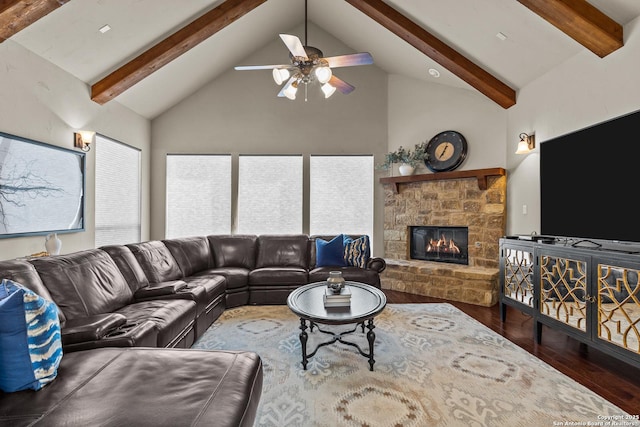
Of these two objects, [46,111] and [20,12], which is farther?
[46,111]

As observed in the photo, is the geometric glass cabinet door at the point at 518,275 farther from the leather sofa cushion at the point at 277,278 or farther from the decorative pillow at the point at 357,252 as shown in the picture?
the leather sofa cushion at the point at 277,278

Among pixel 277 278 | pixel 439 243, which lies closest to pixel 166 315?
pixel 277 278

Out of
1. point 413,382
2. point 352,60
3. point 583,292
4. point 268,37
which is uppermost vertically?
point 268,37

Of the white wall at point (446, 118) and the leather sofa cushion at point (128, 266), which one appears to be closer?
the leather sofa cushion at point (128, 266)

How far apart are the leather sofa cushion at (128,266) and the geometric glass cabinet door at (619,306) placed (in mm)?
3876

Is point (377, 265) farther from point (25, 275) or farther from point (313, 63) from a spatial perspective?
point (25, 275)

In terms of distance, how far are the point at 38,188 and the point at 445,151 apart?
5.07 m

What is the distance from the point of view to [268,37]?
5.22 meters

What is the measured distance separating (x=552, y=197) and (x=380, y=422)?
275cm

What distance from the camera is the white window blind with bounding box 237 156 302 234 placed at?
5273 millimetres

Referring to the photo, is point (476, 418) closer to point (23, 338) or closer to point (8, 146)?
point (23, 338)

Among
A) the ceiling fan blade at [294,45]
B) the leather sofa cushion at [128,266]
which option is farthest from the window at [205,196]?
the ceiling fan blade at [294,45]

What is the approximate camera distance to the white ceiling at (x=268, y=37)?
294 centimetres

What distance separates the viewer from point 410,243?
5.07 meters
